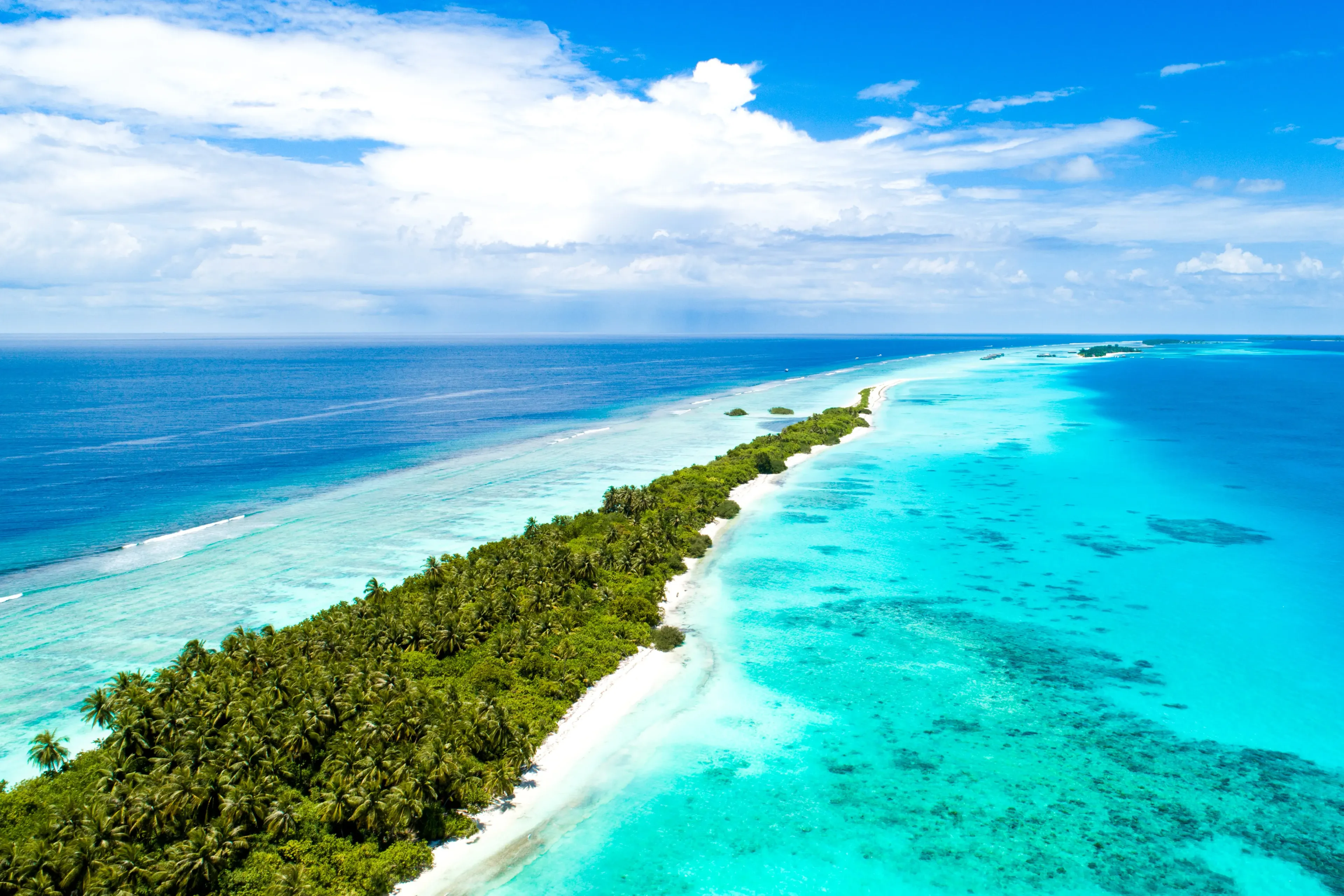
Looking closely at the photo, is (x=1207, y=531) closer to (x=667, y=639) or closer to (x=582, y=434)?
(x=667, y=639)

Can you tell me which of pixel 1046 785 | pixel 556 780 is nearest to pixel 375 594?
pixel 556 780

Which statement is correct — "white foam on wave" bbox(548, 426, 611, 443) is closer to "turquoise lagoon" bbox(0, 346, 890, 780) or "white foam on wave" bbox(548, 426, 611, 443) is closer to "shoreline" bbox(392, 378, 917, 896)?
"turquoise lagoon" bbox(0, 346, 890, 780)

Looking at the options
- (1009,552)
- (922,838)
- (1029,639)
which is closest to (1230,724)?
(1029,639)

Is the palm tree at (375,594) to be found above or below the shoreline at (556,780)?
above

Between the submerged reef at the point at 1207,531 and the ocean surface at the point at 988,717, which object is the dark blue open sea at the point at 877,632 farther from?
the submerged reef at the point at 1207,531

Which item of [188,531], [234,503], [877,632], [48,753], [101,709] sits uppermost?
[101,709]

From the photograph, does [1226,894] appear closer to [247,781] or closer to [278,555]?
[247,781]

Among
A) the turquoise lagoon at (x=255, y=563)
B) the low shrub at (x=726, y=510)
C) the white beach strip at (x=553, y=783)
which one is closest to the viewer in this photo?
the white beach strip at (x=553, y=783)

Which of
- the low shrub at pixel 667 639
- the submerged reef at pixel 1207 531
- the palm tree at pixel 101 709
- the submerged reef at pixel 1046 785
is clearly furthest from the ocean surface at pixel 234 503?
the submerged reef at pixel 1207 531
